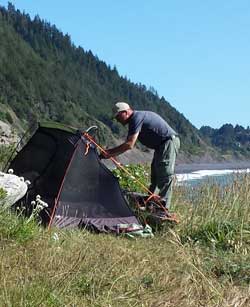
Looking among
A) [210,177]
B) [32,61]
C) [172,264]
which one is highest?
[32,61]

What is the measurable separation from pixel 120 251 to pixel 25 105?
123090 millimetres

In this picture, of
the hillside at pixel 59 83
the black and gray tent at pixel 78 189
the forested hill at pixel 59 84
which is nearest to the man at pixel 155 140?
the black and gray tent at pixel 78 189

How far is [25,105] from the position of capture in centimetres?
12731

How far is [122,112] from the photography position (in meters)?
8.57

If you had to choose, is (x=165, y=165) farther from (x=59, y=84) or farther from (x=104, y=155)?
(x=59, y=84)

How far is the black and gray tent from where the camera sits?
26.8ft

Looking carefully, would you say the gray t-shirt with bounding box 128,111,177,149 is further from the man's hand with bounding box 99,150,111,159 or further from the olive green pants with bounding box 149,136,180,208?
the man's hand with bounding box 99,150,111,159

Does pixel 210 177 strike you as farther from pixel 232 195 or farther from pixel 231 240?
pixel 231 240

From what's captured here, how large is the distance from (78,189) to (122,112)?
1.19 m

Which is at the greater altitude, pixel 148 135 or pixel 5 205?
pixel 148 135

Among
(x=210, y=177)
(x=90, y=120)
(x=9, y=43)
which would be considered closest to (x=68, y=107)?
(x=90, y=120)

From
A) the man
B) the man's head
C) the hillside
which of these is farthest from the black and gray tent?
the hillside

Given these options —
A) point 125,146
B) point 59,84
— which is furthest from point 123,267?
point 59,84

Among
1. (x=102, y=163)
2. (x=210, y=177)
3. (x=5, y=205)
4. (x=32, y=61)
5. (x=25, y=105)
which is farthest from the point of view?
(x=32, y=61)
